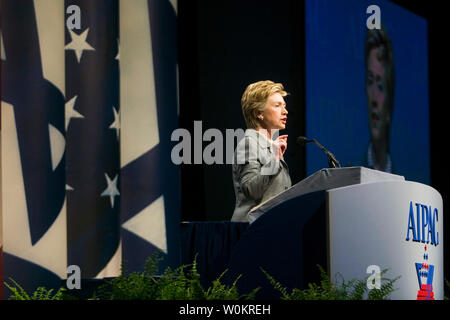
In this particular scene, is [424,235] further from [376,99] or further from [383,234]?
[376,99]

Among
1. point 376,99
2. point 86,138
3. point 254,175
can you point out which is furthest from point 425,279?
point 376,99

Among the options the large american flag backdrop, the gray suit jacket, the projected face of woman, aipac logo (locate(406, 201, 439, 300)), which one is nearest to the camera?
aipac logo (locate(406, 201, 439, 300))

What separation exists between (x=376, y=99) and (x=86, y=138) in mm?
2439

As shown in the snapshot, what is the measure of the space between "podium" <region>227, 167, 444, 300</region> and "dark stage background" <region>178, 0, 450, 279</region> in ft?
7.76

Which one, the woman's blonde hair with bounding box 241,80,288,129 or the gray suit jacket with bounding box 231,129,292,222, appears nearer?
the gray suit jacket with bounding box 231,129,292,222

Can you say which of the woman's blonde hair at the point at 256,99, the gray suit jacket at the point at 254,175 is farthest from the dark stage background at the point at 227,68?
the gray suit jacket at the point at 254,175

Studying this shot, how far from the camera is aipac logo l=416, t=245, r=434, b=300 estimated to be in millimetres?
2496

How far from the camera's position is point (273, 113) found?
3.46m

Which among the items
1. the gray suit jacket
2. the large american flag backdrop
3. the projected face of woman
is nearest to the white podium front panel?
the gray suit jacket

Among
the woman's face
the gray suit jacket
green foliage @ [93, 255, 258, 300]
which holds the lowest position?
green foliage @ [93, 255, 258, 300]

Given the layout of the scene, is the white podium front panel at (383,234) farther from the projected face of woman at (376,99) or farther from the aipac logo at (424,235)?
the projected face of woman at (376,99)

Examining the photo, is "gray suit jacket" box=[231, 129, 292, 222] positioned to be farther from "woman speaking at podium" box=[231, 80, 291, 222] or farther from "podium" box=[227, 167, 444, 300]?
"podium" box=[227, 167, 444, 300]

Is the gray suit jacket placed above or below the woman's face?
below
